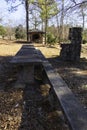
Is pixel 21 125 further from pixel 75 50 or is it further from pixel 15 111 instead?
pixel 75 50

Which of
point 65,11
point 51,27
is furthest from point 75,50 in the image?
point 51,27

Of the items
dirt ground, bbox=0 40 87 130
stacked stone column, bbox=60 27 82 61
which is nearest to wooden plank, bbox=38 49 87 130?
dirt ground, bbox=0 40 87 130

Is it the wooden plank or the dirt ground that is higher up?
the wooden plank

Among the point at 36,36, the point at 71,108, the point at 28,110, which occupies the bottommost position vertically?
the point at 28,110

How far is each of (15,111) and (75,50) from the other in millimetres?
8439

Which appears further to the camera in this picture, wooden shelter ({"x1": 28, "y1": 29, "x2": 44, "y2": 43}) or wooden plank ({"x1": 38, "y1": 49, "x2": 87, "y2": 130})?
wooden shelter ({"x1": 28, "y1": 29, "x2": 44, "y2": 43})

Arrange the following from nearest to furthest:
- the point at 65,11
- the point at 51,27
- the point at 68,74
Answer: the point at 68,74, the point at 65,11, the point at 51,27

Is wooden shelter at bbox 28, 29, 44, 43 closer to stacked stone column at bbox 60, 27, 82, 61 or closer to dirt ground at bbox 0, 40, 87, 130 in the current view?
stacked stone column at bbox 60, 27, 82, 61

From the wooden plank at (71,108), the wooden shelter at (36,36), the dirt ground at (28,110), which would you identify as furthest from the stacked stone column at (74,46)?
the wooden shelter at (36,36)

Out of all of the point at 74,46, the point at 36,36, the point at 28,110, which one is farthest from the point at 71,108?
the point at 36,36

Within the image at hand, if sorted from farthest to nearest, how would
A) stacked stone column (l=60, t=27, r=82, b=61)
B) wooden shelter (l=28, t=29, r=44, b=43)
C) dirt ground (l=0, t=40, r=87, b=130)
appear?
wooden shelter (l=28, t=29, r=44, b=43) < stacked stone column (l=60, t=27, r=82, b=61) < dirt ground (l=0, t=40, r=87, b=130)

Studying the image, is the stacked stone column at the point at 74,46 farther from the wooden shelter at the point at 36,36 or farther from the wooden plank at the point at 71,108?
the wooden shelter at the point at 36,36

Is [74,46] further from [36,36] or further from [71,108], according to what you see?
[36,36]

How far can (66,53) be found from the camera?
13.8m
